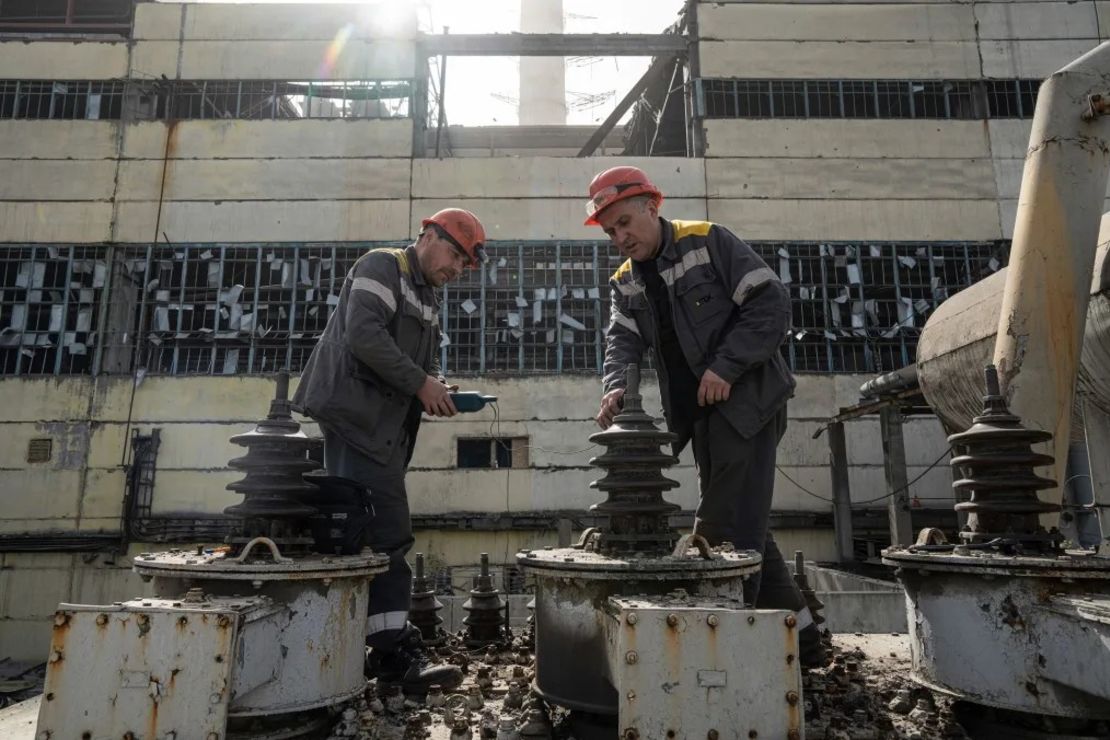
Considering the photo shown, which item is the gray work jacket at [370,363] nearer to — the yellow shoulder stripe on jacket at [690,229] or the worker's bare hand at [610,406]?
the worker's bare hand at [610,406]

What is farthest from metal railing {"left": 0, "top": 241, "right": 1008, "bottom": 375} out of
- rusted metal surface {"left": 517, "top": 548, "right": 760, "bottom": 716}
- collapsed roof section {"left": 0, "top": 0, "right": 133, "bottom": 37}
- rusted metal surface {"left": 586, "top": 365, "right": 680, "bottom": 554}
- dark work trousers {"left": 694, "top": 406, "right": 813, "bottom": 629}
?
rusted metal surface {"left": 517, "top": 548, "right": 760, "bottom": 716}

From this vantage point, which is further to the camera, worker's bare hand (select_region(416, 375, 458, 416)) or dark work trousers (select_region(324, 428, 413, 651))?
worker's bare hand (select_region(416, 375, 458, 416))

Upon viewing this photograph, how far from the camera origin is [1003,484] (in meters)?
2.12

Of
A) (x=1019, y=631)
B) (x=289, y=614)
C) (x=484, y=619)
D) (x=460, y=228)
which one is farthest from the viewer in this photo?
(x=484, y=619)

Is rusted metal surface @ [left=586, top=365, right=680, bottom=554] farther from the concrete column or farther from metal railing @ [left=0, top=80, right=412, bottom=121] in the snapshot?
the concrete column

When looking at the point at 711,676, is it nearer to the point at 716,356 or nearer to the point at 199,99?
the point at 716,356

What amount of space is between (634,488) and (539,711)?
0.79 metres

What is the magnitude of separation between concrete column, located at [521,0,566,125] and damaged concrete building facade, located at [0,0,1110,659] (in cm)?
1047

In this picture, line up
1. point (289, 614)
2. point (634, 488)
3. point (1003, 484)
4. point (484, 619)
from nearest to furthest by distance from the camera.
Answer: point (289, 614) → point (1003, 484) → point (634, 488) → point (484, 619)

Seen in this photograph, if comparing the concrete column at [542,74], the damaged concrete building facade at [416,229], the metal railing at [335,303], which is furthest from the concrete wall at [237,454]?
the concrete column at [542,74]

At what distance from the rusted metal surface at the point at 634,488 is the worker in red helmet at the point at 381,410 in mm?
887

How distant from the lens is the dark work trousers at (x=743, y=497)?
8.87 ft

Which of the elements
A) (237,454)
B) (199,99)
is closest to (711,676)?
(237,454)

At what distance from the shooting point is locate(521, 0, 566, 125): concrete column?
23.7 meters
